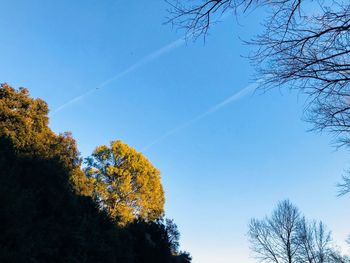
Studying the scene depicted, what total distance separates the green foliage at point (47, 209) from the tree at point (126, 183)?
18.0 feet

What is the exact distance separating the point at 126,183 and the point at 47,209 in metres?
12.3

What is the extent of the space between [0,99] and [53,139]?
3.06 meters

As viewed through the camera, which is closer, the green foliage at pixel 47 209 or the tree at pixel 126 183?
the green foliage at pixel 47 209

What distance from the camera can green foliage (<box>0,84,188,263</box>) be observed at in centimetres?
973

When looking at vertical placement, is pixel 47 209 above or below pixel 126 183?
below

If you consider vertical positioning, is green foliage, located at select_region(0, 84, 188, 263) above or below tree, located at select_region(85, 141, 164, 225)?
below

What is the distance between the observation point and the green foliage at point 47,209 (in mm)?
9727

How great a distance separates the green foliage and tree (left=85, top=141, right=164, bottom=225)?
5481mm

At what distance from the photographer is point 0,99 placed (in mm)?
17531

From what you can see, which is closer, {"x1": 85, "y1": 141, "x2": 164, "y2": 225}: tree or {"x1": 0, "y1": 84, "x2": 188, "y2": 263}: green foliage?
{"x1": 0, "y1": 84, "x2": 188, "y2": 263}: green foliage

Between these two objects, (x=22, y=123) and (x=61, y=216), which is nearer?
(x=61, y=216)

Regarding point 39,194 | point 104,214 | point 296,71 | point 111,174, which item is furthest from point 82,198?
point 296,71

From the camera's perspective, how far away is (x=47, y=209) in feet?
43.7

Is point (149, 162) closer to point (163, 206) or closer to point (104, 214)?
point (163, 206)
